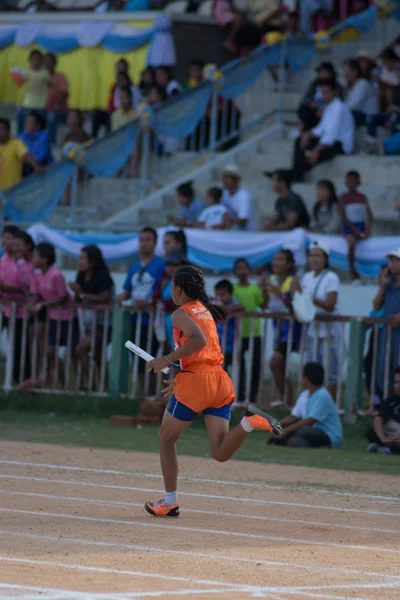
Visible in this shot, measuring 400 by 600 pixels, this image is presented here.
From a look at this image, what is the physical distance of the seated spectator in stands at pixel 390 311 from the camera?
48.2ft

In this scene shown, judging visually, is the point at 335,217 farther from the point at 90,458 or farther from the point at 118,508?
the point at 118,508

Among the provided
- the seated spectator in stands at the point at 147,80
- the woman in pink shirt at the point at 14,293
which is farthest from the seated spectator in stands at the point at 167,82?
the woman in pink shirt at the point at 14,293

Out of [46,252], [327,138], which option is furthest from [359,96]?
[46,252]

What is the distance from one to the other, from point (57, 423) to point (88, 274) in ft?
6.60

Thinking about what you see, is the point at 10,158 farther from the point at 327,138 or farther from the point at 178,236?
the point at 178,236

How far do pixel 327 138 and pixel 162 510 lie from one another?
36.8ft

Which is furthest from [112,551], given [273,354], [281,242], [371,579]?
[281,242]

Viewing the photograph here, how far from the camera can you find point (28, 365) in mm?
16766

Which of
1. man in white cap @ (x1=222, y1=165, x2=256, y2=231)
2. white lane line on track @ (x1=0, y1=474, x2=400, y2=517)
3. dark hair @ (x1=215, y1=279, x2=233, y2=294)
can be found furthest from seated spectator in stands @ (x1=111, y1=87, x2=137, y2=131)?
white lane line on track @ (x1=0, y1=474, x2=400, y2=517)

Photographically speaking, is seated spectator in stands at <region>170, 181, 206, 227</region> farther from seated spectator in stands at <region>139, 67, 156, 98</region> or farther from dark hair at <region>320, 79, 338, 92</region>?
seated spectator in stands at <region>139, 67, 156, 98</region>

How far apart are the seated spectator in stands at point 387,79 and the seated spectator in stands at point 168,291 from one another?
6.17 m

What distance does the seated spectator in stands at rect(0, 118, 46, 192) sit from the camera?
872 inches

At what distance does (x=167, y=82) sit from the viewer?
2305 centimetres

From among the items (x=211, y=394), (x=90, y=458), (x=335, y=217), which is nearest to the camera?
(x=211, y=394)
